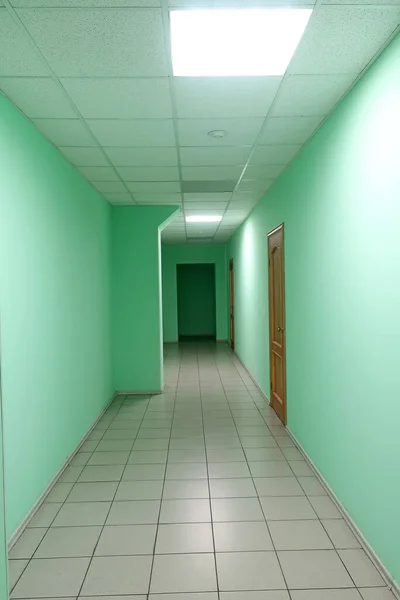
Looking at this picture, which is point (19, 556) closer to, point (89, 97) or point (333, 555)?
point (333, 555)

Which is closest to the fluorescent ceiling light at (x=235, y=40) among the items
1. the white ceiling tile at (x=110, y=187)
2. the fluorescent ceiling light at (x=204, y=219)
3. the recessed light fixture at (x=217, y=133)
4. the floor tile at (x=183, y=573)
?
the recessed light fixture at (x=217, y=133)

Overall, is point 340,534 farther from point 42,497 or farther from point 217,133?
point 217,133

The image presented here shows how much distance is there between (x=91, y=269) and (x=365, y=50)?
143 inches

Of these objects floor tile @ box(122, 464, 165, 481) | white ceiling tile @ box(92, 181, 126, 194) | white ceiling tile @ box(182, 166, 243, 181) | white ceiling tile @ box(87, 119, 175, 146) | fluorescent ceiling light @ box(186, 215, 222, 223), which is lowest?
floor tile @ box(122, 464, 165, 481)

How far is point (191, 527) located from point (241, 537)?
1.13 ft

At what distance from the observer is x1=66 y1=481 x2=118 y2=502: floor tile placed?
325cm

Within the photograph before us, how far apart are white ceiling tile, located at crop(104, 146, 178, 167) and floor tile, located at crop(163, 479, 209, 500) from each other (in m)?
2.87

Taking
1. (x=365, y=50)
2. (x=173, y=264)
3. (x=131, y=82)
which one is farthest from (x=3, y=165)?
(x=173, y=264)

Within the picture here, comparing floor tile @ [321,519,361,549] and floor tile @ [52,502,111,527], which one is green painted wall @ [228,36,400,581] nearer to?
floor tile @ [321,519,361,549]

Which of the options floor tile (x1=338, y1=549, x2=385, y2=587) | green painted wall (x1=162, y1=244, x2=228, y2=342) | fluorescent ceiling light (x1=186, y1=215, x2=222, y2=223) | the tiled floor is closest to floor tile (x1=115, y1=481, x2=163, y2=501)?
the tiled floor

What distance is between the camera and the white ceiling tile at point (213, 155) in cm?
390

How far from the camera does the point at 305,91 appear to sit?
276 cm

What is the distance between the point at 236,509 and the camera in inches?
121

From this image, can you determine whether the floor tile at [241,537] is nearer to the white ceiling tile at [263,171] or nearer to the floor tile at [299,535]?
the floor tile at [299,535]
